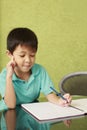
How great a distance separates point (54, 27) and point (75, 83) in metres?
0.80

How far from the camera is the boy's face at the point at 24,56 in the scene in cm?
126

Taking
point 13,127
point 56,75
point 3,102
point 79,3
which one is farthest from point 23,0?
point 13,127

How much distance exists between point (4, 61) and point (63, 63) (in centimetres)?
55

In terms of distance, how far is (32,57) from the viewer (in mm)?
1283

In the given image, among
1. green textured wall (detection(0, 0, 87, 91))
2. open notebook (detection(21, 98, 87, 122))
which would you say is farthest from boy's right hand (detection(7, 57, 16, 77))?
green textured wall (detection(0, 0, 87, 91))

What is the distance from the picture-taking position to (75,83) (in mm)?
1758

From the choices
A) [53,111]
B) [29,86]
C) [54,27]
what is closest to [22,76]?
[29,86]

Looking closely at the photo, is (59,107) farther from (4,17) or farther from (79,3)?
(79,3)

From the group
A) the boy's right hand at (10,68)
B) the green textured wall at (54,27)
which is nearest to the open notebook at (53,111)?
the boy's right hand at (10,68)

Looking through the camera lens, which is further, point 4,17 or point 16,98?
point 4,17

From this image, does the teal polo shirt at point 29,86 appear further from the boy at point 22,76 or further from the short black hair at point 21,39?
the short black hair at point 21,39

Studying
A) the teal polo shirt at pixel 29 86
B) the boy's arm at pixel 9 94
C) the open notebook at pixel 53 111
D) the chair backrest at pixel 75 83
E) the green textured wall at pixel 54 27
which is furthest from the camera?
the green textured wall at pixel 54 27

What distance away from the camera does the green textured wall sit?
2.26m

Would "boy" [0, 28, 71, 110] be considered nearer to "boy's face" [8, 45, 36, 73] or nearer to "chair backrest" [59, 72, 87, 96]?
"boy's face" [8, 45, 36, 73]
